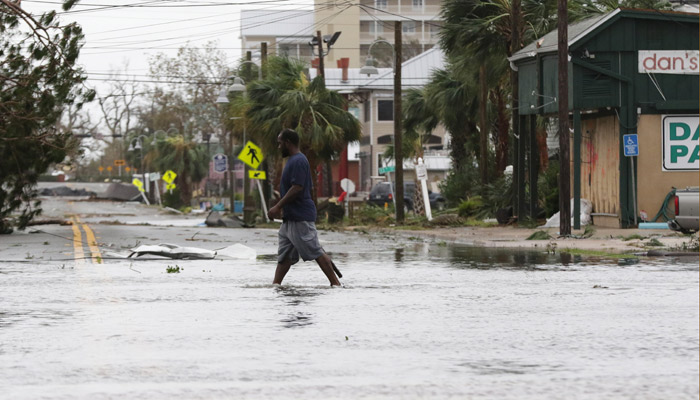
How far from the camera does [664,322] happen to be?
401 inches

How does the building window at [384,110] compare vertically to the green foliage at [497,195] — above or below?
above

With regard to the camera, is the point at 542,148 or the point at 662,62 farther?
the point at 542,148

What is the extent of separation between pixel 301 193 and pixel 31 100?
16533 millimetres

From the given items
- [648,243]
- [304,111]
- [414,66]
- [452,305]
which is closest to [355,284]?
[452,305]

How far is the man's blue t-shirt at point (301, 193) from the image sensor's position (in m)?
13.3

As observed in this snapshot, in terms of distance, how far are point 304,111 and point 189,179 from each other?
52.5 meters

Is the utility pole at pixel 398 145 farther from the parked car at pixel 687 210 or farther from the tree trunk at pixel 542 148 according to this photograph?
the parked car at pixel 687 210

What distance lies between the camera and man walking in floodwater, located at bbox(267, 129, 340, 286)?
13273 millimetres

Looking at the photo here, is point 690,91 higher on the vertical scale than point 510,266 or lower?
higher

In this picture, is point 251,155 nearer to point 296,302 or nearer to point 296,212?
point 296,212

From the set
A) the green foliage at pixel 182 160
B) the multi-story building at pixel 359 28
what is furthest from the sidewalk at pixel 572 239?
the multi-story building at pixel 359 28

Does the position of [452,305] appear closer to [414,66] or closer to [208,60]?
[414,66]

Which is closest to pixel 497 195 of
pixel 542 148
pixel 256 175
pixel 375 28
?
pixel 542 148

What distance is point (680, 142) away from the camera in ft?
96.8
